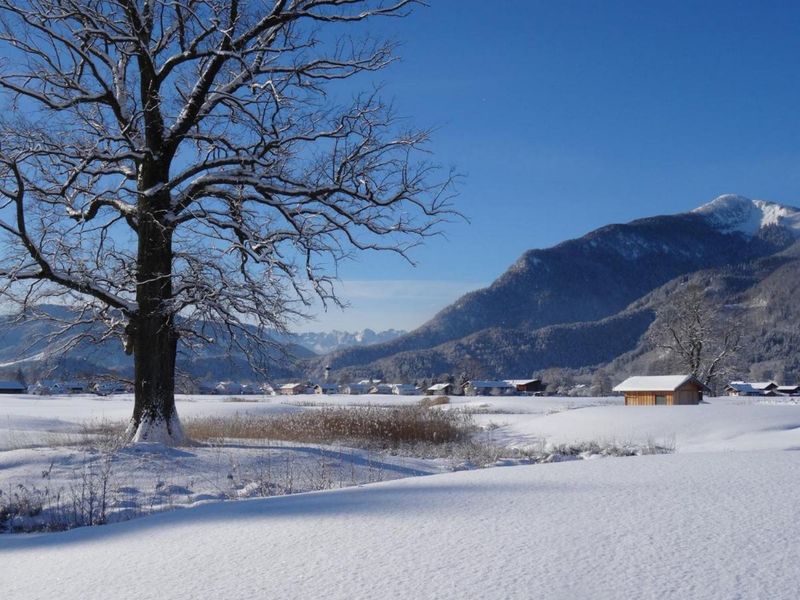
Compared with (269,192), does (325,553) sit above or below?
below

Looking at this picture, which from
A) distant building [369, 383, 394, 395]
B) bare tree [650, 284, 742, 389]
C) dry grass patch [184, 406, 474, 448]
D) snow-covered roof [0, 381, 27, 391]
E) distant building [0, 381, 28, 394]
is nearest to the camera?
dry grass patch [184, 406, 474, 448]

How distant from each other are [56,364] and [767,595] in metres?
11.7

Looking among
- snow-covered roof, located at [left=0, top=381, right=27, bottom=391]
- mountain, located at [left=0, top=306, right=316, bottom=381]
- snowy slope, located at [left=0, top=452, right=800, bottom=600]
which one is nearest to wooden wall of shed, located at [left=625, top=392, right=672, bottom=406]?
mountain, located at [left=0, top=306, right=316, bottom=381]

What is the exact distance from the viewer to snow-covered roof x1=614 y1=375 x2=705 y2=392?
42500mm

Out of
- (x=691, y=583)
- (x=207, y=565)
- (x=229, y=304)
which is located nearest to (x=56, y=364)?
(x=229, y=304)

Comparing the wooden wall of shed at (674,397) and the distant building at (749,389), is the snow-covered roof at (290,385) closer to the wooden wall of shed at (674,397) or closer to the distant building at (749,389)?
the distant building at (749,389)

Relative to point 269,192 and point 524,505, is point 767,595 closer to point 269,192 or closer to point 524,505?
point 524,505

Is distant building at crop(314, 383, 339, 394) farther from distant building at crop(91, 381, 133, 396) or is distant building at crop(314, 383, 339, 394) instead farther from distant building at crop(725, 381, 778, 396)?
distant building at crop(91, 381, 133, 396)

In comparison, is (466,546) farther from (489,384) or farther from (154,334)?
(489,384)

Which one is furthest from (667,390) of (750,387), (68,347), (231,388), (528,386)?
(231,388)

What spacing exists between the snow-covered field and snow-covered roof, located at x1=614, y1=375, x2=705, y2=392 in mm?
39173

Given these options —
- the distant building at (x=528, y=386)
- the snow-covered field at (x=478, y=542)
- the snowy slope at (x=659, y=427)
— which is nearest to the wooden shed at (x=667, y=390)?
the snowy slope at (x=659, y=427)

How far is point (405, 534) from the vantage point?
3514 mm

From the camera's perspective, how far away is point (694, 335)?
161ft
